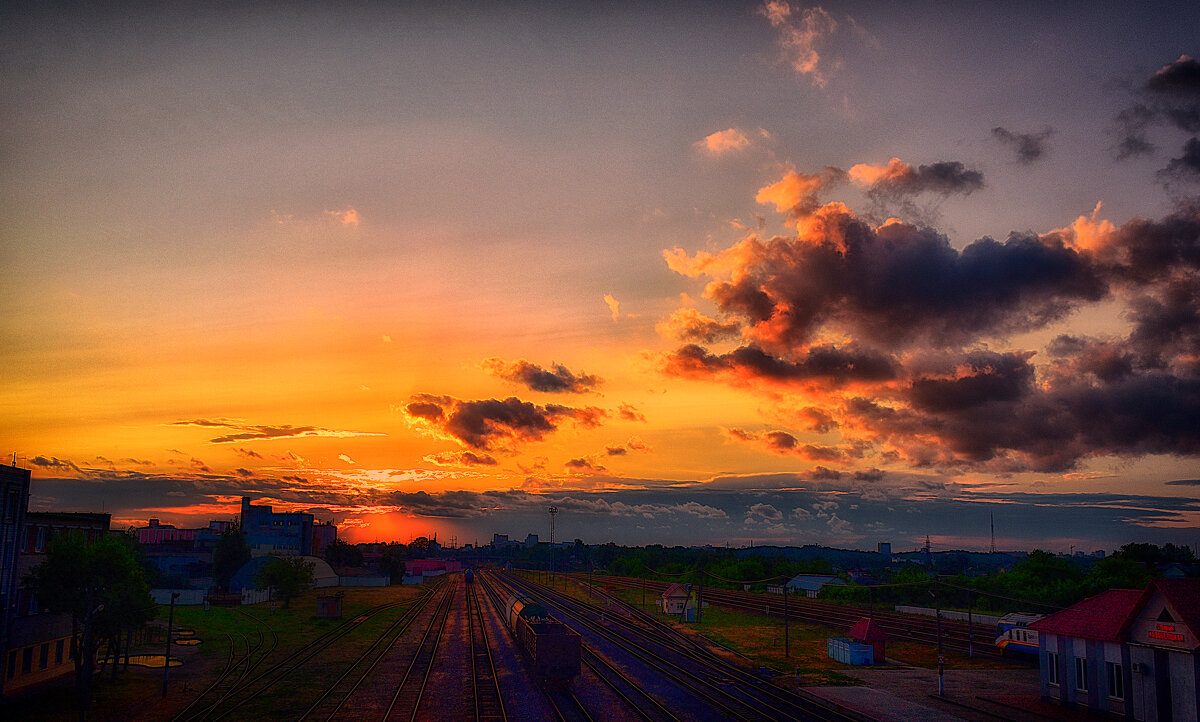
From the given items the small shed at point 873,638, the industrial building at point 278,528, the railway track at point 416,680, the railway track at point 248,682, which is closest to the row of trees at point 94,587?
the railway track at point 248,682

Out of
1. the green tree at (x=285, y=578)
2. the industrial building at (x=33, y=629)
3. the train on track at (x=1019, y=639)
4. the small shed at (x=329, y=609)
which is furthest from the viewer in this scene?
the green tree at (x=285, y=578)

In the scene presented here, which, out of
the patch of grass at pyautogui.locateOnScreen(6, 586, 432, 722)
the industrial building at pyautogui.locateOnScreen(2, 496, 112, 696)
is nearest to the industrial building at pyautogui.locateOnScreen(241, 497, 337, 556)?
the patch of grass at pyautogui.locateOnScreen(6, 586, 432, 722)

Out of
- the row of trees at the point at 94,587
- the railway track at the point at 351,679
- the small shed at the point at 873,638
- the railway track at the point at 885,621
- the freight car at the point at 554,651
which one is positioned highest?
the row of trees at the point at 94,587

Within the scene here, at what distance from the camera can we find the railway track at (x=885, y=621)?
202 ft

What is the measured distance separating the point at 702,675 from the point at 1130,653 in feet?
73.4

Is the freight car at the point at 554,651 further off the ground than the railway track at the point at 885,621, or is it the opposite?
the freight car at the point at 554,651

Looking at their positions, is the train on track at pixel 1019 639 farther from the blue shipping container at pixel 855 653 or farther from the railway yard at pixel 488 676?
the blue shipping container at pixel 855 653

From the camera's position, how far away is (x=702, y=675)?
1810 inches

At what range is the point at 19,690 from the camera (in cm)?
3916

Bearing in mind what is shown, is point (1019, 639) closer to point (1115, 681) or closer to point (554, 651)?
point (1115, 681)

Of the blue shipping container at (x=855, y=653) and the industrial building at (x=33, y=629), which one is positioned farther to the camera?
the blue shipping container at (x=855, y=653)

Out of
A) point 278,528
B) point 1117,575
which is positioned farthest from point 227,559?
point 1117,575

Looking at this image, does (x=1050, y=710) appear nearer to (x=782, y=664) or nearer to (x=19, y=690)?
(x=782, y=664)

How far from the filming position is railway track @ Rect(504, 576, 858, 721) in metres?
36.2
